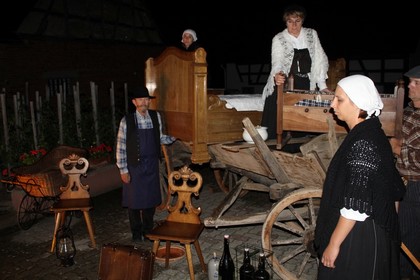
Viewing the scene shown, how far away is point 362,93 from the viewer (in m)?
2.52

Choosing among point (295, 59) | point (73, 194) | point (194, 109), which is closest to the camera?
point (194, 109)

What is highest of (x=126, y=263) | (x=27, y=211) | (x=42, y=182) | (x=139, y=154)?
(x=139, y=154)

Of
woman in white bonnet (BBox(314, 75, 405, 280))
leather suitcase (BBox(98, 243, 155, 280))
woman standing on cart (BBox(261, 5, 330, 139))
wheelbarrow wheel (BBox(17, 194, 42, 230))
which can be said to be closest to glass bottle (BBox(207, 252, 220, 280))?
leather suitcase (BBox(98, 243, 155, 280))

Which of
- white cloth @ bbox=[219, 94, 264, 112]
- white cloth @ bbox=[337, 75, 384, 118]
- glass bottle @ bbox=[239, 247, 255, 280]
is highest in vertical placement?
white cloth @ bbox=[337, 75, 384, 118]

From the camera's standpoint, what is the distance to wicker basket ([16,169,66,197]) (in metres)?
5.79

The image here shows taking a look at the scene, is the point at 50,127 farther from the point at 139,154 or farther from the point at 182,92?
the point at 182,92

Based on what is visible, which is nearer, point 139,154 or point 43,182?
point 139,154

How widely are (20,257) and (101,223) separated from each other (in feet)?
4.81

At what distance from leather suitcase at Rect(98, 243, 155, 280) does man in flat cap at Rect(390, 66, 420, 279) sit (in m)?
2.37

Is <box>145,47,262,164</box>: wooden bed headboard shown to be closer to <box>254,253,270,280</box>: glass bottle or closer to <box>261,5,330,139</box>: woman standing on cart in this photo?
<box>261,5,330,139</box>: woman standing on cart

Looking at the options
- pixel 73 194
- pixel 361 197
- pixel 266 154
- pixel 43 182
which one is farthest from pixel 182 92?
pixel 361 197

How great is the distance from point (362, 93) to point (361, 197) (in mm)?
649

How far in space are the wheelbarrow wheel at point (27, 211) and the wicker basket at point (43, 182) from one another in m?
0.45

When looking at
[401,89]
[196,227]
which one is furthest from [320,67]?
[196,227]
